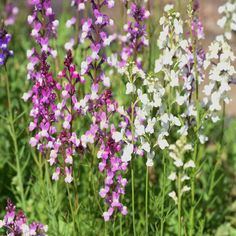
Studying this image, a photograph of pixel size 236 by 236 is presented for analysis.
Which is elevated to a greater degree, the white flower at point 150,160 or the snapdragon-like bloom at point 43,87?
the snapdragon-like bloom at point 43,87

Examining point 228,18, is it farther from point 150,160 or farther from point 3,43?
point 3,43

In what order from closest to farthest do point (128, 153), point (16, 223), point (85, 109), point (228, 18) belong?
point (128, 153) < point (16, 223) < point (85, 109) < point (228, 18)

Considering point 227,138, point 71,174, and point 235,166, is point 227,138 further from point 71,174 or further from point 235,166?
point 71,174

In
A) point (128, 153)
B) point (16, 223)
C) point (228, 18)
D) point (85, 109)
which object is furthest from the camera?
point (228, 18)

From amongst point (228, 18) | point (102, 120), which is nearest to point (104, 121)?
point (102, 120)

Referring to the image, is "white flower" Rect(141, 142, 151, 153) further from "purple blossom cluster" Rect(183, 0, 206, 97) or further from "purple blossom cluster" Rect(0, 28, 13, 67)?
"purple blossom cluster" Rect(0, 28, 13, 67)

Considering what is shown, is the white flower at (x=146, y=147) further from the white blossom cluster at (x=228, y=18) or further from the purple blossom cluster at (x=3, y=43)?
the purple blossom cluster at (x=3, y=43)

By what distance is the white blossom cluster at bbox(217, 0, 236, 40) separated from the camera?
11.7 ft

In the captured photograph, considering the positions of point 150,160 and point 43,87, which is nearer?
point 150,160

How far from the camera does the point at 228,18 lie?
3660 millimetres

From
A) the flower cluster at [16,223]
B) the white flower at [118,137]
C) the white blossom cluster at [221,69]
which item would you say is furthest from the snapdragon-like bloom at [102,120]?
the white blossom cluster at [221,69]

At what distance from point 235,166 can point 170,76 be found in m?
2.70

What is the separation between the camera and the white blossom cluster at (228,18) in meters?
3.57

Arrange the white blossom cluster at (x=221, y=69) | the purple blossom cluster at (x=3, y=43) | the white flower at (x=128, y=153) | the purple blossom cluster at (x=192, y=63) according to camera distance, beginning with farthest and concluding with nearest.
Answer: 1. the purple blossom cluster at (x=3, y=43)
2. the purple blossom cluster at (x=192, y=63)
3. the white blossom cluster at (x=221, y=69)
4. the white flower at (x=128, y=153)
